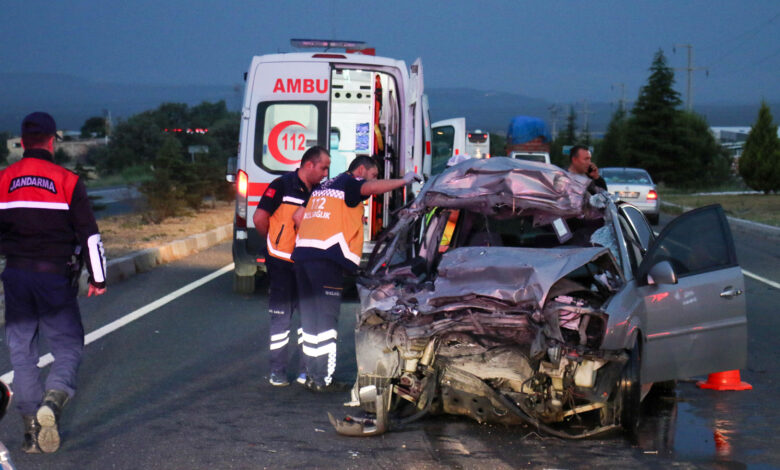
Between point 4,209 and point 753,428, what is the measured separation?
15.1ft

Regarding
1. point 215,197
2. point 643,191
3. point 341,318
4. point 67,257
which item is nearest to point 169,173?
point 215,197

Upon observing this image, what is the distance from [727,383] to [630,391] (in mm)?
2052

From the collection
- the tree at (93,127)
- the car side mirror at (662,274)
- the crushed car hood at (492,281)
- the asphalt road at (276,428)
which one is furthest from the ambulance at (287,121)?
the tree at (93,127)

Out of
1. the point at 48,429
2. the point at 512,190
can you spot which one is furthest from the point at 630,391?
the point at 48,429

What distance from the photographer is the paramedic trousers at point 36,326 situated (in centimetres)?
596

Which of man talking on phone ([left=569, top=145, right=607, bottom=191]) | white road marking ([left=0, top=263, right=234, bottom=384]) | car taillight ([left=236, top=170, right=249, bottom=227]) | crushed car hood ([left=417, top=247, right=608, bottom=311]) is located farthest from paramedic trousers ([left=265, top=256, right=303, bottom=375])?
car taillight ([left=236, top=170, right=249, bottom=227])

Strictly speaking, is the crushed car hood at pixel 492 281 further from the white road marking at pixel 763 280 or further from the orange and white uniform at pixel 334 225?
the white road marking at pixel 763 280

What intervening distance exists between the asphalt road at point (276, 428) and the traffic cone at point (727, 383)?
114mm

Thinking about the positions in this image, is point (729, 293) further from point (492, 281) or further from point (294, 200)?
point (294, 200)

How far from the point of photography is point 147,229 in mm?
22078

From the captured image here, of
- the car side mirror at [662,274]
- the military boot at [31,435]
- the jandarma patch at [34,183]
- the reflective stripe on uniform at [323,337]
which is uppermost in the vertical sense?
the jandarma patch at [34,183]

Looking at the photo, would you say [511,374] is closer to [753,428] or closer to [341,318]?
[753,428]

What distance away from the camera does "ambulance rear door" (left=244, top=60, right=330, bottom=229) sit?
12.4 m

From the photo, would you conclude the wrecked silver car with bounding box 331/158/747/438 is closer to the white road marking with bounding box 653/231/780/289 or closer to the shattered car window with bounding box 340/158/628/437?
the shattered car window with bounding box 340/158/628/437
